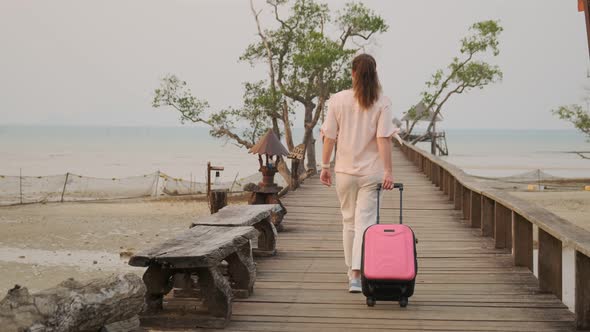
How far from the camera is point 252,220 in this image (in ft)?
21.9

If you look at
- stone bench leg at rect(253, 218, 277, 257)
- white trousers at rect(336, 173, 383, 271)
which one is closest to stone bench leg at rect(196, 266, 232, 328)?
white trousers at rect(336, 173, 383, 271)

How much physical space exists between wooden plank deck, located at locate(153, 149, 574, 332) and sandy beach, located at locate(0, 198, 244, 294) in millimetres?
7940

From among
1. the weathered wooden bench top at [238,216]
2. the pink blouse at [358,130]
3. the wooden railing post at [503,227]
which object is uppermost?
the pink blouse at [358,130]

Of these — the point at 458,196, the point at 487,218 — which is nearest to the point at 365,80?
the point at 487,218

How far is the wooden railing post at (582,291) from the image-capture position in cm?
471

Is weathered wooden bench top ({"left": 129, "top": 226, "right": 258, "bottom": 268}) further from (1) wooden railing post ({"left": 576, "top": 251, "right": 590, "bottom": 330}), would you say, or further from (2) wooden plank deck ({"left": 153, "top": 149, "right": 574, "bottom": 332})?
(1) wooden railing post ({"left": 576, "top": 251, "right": 590, "bottom": 330})

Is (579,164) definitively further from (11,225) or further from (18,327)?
(18,327)

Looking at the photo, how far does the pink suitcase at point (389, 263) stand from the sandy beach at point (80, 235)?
1002 cm

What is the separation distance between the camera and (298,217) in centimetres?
1102

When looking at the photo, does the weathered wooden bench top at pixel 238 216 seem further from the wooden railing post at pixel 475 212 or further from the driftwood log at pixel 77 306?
the wooden railing post at pixel 475 212

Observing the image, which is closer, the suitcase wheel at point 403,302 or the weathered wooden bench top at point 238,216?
the suitcase wheel at point 403,302

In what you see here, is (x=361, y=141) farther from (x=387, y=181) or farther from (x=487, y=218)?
(x=487, y=218)

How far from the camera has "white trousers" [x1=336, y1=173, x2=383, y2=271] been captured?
5.54 meters

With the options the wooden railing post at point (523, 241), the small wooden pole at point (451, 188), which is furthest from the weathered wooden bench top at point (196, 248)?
the small wooden pole at point (451, 188)
